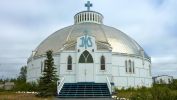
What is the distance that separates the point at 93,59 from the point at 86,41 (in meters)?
2.39

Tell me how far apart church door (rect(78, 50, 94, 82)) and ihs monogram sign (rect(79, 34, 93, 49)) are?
812 mm

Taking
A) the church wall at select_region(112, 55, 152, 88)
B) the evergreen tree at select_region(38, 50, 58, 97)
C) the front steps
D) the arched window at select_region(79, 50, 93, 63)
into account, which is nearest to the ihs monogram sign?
the arched window at select_region(79, 50, 93, 63)

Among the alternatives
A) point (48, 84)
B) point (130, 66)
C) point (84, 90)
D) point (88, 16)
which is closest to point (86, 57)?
point (84, 90)

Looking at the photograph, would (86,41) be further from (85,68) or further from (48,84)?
(48,84)

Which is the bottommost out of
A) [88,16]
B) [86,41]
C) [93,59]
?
[93,59]

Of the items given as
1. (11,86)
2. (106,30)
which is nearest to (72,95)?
(11,86)

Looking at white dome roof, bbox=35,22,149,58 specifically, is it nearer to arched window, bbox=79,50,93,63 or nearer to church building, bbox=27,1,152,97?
church building, bbox=27,1,152,97

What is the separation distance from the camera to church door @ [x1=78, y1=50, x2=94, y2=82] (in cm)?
3450

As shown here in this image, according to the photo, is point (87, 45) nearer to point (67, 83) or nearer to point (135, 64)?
point (67, 83)

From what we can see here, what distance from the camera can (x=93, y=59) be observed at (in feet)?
115

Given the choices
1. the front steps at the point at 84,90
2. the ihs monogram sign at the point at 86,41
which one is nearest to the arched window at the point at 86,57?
the ihs monogram sign at the point at 86,41

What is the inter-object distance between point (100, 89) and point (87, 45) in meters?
6.91

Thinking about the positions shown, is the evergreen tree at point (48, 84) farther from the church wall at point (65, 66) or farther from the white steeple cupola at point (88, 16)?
the white steeple cupola at point (88, 16)

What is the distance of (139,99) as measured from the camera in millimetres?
14039
